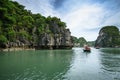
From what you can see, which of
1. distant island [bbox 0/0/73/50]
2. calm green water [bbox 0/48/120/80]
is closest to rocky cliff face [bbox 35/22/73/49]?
distant island [bbox 0/0/73/50]

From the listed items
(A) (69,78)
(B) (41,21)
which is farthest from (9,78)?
(B) (41,21)

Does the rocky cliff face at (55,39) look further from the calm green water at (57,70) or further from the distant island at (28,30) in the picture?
the calm green water at (57,70)

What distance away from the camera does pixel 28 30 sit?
300 feet

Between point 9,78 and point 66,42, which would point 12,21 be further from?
point 9,78

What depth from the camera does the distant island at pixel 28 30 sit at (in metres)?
67.8

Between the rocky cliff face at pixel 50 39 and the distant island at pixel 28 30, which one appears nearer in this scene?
the distant island at pixel 28 30

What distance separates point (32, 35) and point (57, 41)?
16635mm

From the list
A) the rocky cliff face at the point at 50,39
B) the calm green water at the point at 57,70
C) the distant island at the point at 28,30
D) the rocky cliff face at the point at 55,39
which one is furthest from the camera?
the rocky cliff face at the point at 55,39

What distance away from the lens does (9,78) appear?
16.2m

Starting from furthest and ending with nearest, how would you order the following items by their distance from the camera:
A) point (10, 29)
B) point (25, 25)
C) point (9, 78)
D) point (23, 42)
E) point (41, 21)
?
point (41, 21) → point (25, 25) → point (23, 42) → point (10, 29) → point (9, 78)

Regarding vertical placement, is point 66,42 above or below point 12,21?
below

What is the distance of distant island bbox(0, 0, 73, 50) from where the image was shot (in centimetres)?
6775

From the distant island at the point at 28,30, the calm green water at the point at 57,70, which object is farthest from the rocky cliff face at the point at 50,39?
the calm green water at the point at 57,70

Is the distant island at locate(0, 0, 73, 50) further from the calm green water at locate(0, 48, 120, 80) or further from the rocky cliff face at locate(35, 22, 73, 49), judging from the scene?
the calm green water at locate(0, 48, 120, 80)
